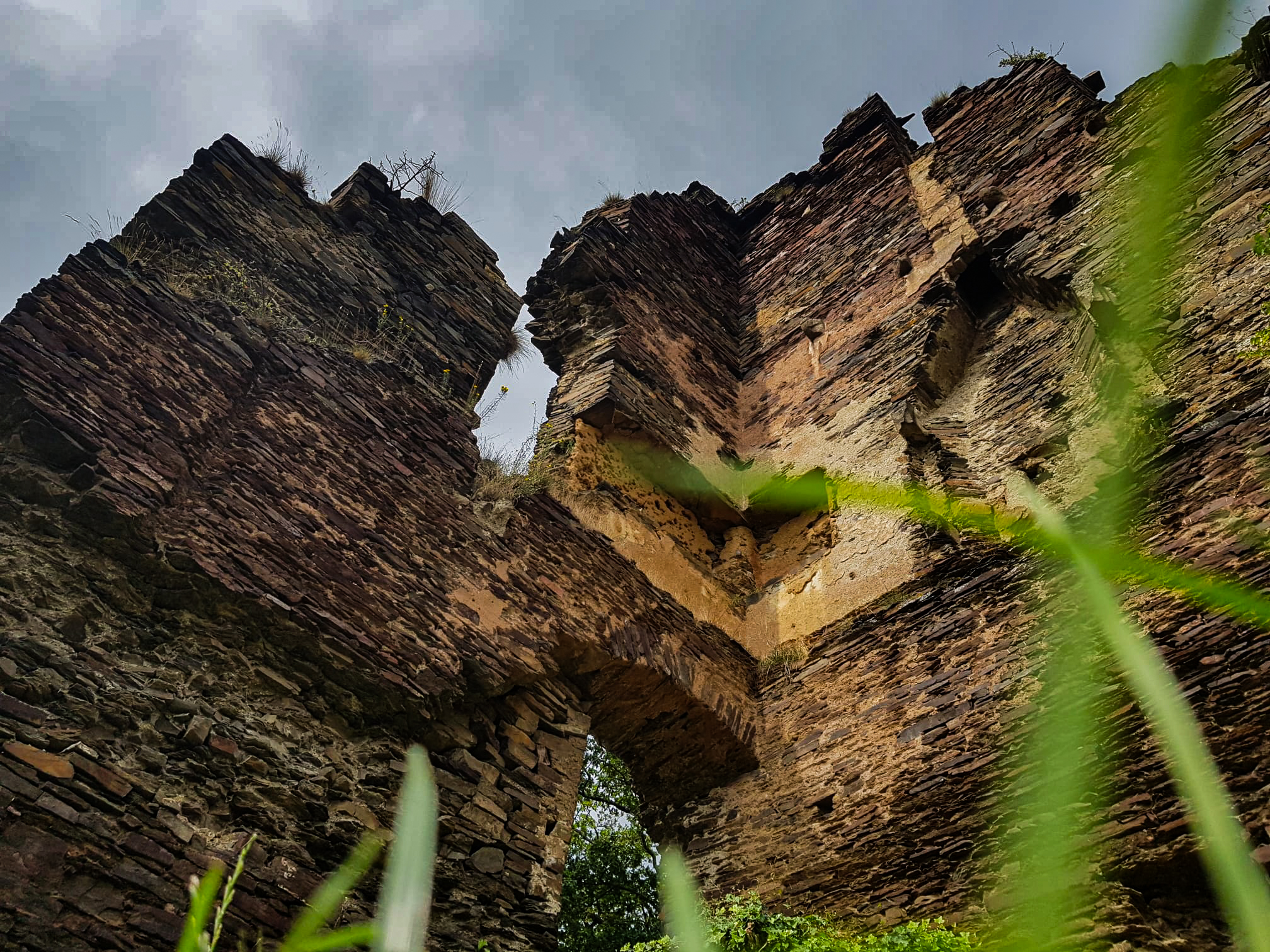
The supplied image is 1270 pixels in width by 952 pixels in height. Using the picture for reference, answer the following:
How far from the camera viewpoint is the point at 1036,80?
1012 centimetres

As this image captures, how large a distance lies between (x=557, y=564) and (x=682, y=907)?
201 inches

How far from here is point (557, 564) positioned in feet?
18.7

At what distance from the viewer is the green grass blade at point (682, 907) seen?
2.01 ft

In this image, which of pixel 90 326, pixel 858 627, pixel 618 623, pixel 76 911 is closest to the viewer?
pixel 76 911

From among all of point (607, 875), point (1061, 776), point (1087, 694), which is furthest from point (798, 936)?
point (607, 875)

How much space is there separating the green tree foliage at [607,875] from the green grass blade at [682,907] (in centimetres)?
916

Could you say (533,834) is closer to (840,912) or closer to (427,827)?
(840,912)

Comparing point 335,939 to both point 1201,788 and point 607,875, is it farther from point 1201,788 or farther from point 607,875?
point 607,875

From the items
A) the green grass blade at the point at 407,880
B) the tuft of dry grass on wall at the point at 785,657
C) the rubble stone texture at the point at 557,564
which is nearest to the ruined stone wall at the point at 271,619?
the rubble stone texture at the point at 557,564

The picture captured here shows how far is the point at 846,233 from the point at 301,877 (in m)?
9.39

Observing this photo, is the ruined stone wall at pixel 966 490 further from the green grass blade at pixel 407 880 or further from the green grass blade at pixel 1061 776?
the green grass blade at pixel 407 880

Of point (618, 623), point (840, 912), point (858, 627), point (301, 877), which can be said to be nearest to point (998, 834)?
point (840, 912)

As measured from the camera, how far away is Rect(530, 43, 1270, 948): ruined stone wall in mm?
4484

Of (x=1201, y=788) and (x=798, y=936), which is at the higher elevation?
(x=798, y=936)
